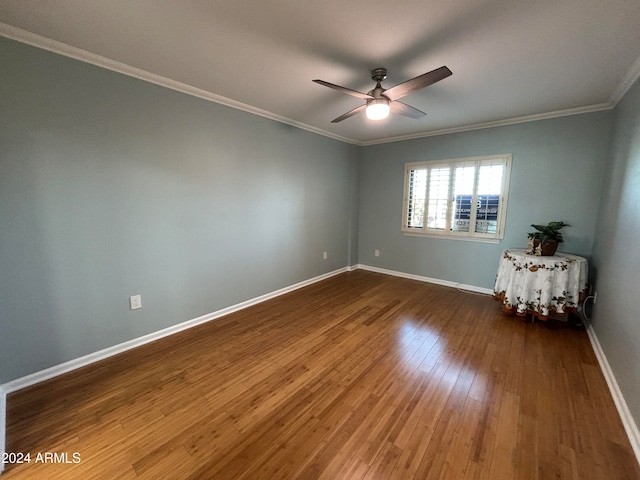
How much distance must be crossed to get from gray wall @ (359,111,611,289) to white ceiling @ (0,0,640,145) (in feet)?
1.73

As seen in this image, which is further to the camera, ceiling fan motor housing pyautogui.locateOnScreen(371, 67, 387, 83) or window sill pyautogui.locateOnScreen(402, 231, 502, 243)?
window sill pyautogui.locateOnScreen(402, 231, 502, 243)

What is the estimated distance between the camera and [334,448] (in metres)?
1.41

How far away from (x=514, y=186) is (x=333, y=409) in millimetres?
3540

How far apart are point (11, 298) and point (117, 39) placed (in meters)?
1.92

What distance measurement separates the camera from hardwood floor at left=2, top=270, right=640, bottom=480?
1322 mm

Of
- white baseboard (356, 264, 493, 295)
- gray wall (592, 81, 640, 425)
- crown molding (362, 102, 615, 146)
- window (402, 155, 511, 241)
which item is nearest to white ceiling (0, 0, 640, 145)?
crown molding (362, 102, 615, 146)

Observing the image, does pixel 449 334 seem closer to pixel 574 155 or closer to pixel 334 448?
pixel 334 448

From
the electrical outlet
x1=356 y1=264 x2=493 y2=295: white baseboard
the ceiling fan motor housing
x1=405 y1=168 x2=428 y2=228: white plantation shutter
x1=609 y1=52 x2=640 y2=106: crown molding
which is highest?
x1=609 y1=52 x2=640 y2=106: crown molding

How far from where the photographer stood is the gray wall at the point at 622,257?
1.68 metres

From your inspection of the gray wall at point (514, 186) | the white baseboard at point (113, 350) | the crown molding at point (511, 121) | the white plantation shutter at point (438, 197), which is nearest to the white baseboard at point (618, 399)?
the gray wall at point (514, 186)

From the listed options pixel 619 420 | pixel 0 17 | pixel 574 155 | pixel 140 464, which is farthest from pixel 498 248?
pixel 0 17

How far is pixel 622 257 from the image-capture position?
205cm

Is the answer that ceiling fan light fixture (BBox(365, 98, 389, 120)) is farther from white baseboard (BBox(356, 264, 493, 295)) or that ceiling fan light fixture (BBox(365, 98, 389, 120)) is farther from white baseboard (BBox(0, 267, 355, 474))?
white baseboard (BBox(356, 264, 493, 295))

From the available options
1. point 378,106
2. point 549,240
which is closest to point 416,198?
point 549,240
